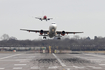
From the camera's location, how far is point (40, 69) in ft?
74.2

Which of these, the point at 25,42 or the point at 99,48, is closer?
the point at 99,48

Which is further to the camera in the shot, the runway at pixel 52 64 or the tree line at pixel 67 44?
the tree line at pixel 67 44

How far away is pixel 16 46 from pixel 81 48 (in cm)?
3792

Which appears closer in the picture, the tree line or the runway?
the runway

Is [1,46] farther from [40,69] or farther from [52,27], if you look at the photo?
[40,69]

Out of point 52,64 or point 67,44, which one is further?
point 67,44

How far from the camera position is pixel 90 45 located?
9800cm

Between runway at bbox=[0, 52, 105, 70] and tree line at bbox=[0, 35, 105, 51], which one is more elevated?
tree line at bbox=[0, 35, 105, 51]

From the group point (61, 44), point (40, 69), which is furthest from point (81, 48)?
point (40, 69)

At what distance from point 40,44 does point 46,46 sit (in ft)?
11.4

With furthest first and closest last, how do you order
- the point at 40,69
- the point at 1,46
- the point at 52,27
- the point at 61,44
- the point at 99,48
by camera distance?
the point at 1,46 < the point at 99,48 < the point at 61,44 < the point at 52,27 < the point at 40,69

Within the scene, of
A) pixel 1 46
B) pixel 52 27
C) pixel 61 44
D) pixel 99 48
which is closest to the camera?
pixel 52 27

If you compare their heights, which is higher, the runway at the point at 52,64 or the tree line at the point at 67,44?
the tree line at the point at 67,44

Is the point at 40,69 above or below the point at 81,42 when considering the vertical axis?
below
